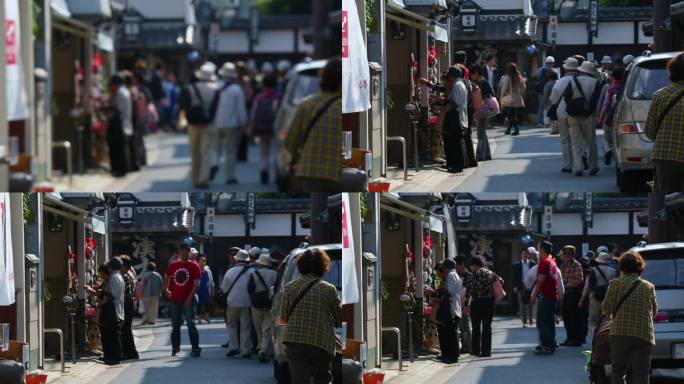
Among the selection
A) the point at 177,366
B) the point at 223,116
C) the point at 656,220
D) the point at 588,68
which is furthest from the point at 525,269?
the point at 223,116

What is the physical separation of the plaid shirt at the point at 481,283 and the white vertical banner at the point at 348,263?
1.86 ft

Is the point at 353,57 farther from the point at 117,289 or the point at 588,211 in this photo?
the point at 117,289

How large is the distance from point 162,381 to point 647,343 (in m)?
2.42

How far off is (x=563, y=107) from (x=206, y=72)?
1.62 metres

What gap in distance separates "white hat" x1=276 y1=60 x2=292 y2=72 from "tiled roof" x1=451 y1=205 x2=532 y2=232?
126cm

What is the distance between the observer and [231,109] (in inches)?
270

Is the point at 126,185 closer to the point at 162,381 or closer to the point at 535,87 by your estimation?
the point at 162,381

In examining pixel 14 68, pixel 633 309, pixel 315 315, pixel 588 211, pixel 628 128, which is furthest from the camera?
pixel 633 309

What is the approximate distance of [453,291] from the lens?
25.9ft

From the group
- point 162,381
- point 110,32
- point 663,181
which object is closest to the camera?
point 110,32

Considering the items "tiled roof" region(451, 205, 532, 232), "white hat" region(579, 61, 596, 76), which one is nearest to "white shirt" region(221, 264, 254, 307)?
"tiled roof" region(451, 205, 532, 232)

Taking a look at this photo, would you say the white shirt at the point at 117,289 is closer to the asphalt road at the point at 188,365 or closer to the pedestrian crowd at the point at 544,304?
the asphalt road at the point at 188,365

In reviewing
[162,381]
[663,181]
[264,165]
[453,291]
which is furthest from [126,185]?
[663,181]

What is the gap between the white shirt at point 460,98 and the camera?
705 centimetres
